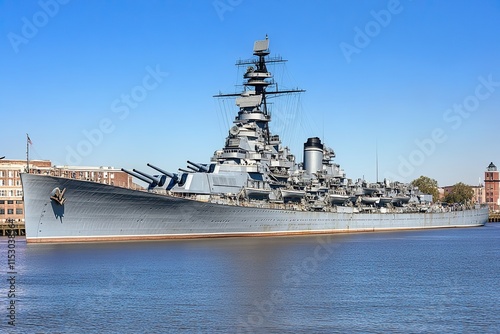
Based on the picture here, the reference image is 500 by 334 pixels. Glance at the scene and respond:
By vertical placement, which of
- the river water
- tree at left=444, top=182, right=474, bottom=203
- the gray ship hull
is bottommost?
the river water

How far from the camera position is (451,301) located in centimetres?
2291

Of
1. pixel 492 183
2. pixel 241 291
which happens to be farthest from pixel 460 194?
pixel 241 291

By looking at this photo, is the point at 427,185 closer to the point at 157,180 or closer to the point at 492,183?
the point at 492,183

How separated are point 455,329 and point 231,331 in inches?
252

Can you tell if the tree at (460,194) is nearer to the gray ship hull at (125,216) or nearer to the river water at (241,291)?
the gray ship hull at (125,216)

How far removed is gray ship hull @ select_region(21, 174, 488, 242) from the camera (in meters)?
38.8

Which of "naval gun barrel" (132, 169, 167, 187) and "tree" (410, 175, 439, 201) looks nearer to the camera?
"naval gun barrel" (132, 169, 167, 187)

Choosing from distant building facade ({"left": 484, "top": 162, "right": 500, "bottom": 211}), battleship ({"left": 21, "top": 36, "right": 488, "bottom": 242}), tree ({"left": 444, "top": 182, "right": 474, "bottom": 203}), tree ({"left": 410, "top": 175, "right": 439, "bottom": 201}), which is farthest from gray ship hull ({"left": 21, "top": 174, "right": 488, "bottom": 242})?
distant building facade ({"left": 484, "top": 162, "right": 500, "bottom": 211})

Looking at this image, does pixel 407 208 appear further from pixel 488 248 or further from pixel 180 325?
pixel 180 325

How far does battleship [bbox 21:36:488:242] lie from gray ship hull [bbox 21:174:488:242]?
0.19 ft

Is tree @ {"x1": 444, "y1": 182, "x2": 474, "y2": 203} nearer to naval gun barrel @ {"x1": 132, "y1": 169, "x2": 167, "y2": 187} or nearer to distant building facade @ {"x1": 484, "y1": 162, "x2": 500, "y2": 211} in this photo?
distant building facade @ {"x1": 484, "y1": 162, "x2": 500, "y2": 211}

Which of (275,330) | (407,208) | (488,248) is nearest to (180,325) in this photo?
(275,330)

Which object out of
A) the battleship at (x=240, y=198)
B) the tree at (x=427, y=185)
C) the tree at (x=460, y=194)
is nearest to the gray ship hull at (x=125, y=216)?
the battleship at (x=240, y=198)

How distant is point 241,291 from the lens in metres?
24.5
